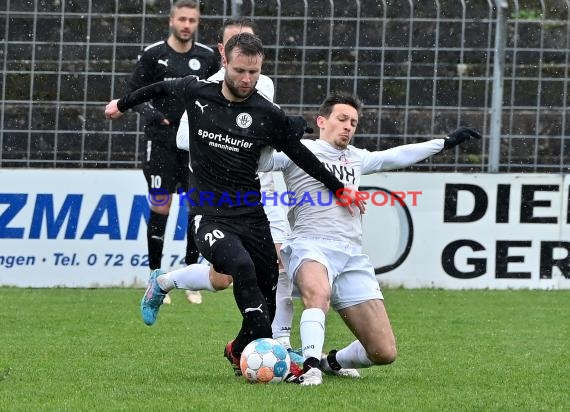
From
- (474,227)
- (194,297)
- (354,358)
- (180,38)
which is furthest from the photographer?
(474,227)

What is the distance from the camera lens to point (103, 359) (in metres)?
7.63

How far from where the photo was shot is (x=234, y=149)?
7.00 metres

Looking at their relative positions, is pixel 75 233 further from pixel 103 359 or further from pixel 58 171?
pixel 103 359

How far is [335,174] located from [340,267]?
1.87 ft

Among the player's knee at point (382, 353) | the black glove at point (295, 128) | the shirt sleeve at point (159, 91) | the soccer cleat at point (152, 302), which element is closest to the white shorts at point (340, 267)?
the player's knee at point (382, 353)

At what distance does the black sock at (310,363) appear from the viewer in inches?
262

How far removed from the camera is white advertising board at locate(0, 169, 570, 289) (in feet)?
40.7

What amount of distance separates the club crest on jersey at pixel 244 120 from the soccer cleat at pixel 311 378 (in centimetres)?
138

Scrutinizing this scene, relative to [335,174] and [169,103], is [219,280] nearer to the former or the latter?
[335,174]

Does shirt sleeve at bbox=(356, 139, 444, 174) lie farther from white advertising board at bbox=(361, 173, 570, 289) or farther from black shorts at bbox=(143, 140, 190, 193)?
white advertising board at bbox=(361, 173, 570, 289)

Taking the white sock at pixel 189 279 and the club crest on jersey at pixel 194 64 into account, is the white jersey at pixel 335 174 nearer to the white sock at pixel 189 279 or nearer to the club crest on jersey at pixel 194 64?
the white sock at pixel 189 279

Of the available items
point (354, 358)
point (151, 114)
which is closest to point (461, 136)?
point (354, 358)

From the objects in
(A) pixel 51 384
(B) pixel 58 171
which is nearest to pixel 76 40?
(B) pixel 58 171

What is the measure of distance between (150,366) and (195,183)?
1094 millimetres
